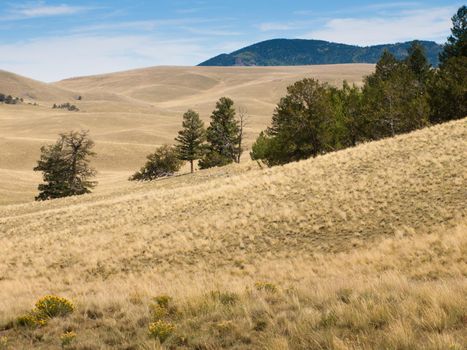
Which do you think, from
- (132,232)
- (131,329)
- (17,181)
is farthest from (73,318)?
(17,181)

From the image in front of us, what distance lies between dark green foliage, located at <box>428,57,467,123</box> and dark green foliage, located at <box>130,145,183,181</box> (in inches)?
1411

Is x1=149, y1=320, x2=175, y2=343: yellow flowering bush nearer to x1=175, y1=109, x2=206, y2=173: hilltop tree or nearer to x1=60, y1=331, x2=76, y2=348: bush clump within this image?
x1=60, y1=331, x2=76, y2=348: bush clump

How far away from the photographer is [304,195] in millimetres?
24641

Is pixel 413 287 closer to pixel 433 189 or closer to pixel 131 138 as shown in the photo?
pixel 433 189

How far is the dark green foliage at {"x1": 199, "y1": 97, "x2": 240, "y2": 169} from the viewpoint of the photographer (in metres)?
63.5

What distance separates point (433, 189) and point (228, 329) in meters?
15.7

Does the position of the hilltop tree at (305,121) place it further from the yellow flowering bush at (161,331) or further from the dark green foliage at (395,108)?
the yellow flowering bush at (161,331)

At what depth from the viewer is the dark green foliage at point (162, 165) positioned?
68188 mm

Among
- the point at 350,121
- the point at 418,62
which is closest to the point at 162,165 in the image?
the point at 350,121

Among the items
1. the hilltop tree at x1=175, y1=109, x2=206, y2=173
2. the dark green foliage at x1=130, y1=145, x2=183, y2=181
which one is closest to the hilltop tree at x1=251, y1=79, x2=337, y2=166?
the hilltop tree at x1=175, y1=109, x2=206, y2=173

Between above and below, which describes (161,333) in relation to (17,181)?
above

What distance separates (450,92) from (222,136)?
99.7 ft

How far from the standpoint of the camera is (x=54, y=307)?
10.2 meters

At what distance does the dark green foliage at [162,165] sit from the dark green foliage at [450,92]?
35.8m
